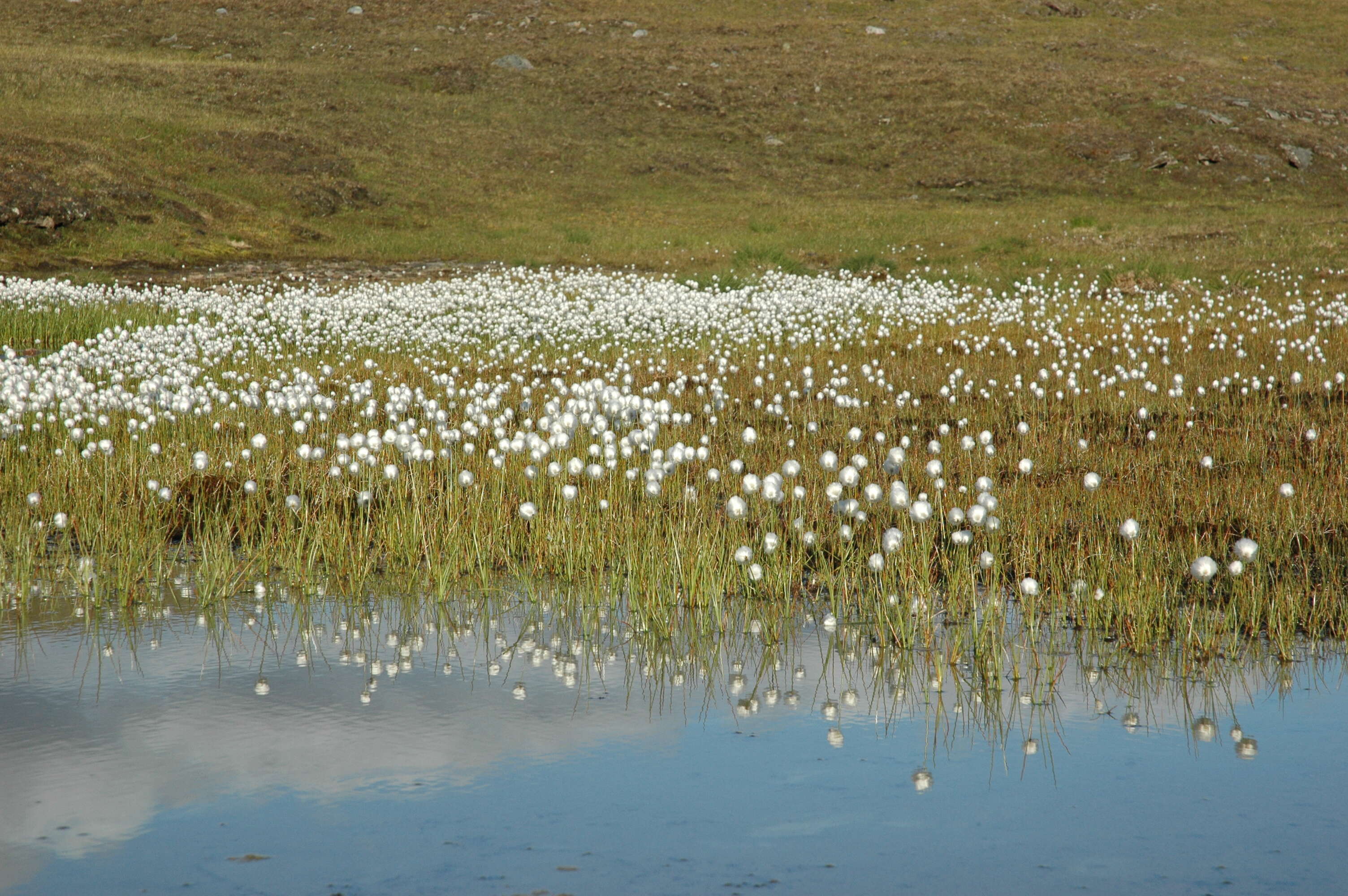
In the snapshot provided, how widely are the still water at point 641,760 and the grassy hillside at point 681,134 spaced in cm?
2250

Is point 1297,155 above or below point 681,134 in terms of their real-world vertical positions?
below

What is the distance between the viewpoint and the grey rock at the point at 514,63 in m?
62.6

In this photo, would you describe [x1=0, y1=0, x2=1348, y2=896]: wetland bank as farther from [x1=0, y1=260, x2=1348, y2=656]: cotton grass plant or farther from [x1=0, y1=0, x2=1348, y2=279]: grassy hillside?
[x1=0, y1=0, x2=1348, y2=279]: grassy hillside

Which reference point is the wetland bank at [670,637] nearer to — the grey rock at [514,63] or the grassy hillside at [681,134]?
the grassy hillside at [681,134]

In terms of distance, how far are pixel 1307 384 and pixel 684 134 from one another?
141 ft

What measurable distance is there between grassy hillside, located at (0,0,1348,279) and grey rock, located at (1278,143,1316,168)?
137 mm

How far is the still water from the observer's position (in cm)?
375

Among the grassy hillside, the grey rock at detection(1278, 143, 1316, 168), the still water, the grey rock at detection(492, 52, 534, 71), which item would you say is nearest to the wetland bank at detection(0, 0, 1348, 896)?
the still water

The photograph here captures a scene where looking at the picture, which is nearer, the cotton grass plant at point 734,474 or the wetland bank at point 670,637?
the wetland bank at point 670,637

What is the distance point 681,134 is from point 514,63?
13.7 meters

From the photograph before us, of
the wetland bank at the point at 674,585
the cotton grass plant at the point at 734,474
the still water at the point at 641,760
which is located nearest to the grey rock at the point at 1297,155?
the wetland bank at the point at 674,585

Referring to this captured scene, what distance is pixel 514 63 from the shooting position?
63.1 meters

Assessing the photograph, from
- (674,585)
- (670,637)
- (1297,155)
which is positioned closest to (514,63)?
(1297,155)

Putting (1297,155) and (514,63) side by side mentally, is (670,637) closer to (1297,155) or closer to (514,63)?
(1297,155)
